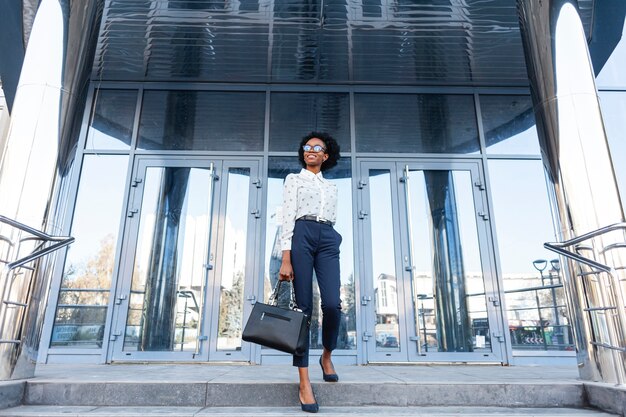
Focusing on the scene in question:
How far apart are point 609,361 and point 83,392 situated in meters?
3.13

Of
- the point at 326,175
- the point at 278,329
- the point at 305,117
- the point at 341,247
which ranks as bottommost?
the point at 278,329

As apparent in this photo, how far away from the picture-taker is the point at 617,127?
5055mm

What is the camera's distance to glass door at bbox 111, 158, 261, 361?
14.5ft

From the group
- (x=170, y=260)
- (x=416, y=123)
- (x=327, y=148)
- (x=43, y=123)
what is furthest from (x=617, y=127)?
(x=43, y=123)

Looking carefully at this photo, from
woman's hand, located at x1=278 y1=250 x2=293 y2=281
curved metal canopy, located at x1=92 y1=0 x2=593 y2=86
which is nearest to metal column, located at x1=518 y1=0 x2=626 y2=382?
curved metal canopy, located at x1=92 y1=0 x2=593 y2=86

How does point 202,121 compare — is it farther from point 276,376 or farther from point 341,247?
point 276,376

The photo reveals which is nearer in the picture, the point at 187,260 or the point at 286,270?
the point at 286,270

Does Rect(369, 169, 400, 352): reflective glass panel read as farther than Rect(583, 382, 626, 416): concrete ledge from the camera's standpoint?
Yes

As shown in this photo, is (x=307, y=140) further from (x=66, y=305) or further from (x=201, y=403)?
(x=66, y=305)

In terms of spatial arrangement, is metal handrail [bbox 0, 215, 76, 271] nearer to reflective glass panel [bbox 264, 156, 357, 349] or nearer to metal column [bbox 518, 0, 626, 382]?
reflective glass panel [bbox 264, 156, 357, 349]

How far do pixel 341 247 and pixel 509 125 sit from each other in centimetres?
268

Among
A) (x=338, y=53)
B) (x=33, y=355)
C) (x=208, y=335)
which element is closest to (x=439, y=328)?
(x=208, y=335)

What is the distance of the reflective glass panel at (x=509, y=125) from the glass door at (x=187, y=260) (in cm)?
296

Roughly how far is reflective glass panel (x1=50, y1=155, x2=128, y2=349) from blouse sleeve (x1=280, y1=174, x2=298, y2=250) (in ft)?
9.66
